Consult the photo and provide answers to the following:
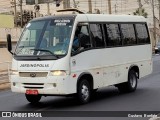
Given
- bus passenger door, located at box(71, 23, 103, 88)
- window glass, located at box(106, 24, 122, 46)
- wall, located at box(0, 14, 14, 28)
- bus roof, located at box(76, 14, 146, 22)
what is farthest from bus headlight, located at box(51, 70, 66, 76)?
wall, located at box(0, 14, 14, 28)

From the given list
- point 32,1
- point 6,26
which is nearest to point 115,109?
point 32,1

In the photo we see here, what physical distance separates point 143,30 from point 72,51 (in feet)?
17.4

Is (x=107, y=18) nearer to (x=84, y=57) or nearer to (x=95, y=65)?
(x=95, y=65)

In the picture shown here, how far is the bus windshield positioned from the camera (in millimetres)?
11766

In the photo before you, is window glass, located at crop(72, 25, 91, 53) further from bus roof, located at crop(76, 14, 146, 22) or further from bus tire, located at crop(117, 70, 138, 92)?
bus tire, located at crop(117, 70, 138, 92)

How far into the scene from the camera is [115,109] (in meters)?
11.1

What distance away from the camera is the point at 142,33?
16203 millimetres

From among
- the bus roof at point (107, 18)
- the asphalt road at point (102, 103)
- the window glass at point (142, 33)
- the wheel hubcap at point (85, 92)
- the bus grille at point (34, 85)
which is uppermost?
the bus roof at point (107, 18)

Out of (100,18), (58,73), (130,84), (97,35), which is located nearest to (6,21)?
(130,84)

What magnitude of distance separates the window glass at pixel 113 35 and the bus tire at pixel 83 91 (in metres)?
1.90

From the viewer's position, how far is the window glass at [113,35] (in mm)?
13781

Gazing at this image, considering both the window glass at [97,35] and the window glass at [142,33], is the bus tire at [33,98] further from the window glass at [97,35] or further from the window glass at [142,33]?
the window glass at [142,33]

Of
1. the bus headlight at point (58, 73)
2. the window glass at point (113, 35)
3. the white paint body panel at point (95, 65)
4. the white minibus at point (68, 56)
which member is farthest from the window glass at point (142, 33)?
the bus headlight at point (58, 73)

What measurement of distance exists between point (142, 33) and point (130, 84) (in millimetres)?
2253
